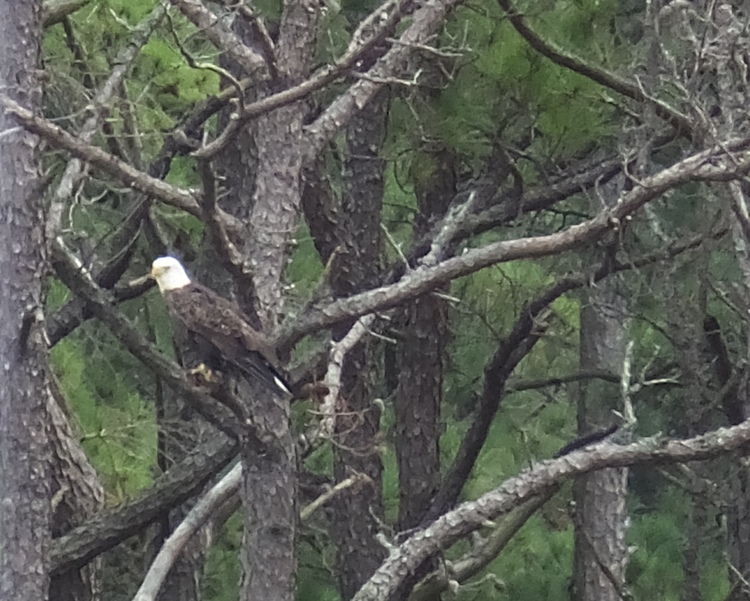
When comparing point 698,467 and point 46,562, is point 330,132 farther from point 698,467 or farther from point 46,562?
point 698,467

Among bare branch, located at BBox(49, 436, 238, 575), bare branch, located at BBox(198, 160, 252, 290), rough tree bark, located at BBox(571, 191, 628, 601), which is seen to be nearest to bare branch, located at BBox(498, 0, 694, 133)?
bare branch, located at BBox(198, 160, 252, 290)

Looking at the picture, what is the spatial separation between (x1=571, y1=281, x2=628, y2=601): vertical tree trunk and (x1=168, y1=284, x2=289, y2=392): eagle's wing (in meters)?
2.70

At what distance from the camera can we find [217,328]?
344cm

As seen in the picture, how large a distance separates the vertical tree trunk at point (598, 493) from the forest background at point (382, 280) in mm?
18

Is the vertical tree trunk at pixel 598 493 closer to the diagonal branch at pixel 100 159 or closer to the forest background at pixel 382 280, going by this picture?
the forest background at pixel 382 280

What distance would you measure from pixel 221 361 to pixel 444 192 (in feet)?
5.88

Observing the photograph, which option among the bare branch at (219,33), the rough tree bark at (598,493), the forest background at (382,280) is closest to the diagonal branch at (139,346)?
the forest background at (382,280)

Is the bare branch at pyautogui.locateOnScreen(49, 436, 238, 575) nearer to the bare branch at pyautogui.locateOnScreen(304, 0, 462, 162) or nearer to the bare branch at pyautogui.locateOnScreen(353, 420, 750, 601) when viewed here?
the bare branch at pyautogui.locateOnScreen(353, 420, 750, 601)

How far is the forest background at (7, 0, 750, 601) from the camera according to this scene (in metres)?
3.15

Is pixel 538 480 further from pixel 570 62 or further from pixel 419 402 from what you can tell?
pixel 419 402

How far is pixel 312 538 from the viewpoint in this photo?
693 cm

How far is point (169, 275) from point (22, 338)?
55 cm

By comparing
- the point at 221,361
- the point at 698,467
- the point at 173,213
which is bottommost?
the point at 698,467

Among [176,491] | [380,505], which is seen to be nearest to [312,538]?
[380,505]
